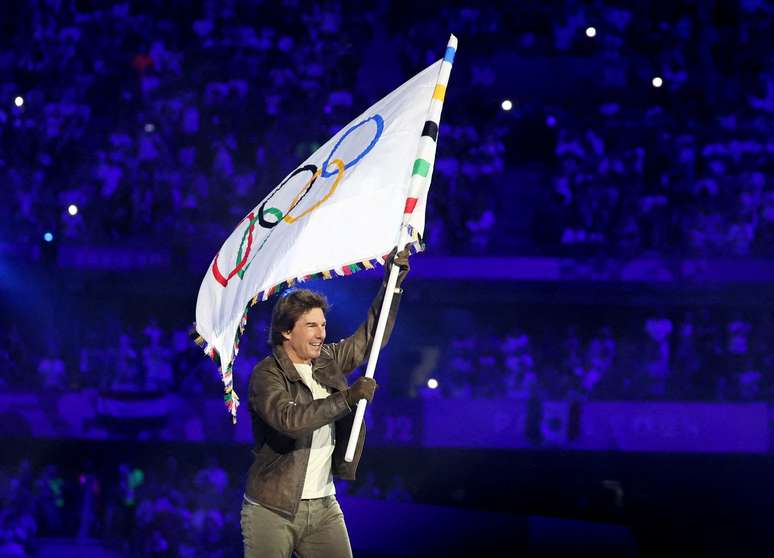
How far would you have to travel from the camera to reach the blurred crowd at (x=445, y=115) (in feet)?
42.0

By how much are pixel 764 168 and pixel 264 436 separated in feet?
34.4

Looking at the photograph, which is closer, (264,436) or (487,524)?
(264,436)

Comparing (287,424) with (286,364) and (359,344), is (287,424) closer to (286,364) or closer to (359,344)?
(286,364)

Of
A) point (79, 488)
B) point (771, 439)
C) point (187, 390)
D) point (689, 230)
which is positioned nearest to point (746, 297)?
point (689, 230)

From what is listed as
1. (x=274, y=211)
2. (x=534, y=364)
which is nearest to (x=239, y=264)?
(x=274, y=211)

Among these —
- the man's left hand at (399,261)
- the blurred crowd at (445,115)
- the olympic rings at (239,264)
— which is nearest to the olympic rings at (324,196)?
the olympic rings at (239,264)

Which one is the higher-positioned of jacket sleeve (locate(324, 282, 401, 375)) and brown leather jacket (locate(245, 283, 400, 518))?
jacket sleeve (locate(324, 282, 401, 375))

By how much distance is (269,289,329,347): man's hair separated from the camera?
13.1 feet

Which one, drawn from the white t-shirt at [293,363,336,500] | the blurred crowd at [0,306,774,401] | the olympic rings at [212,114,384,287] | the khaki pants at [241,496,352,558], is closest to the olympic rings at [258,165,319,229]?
the olympic rings at [212,114,384,287]

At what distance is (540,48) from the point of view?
48.3 feet

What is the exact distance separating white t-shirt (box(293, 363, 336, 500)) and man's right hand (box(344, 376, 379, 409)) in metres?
0.29

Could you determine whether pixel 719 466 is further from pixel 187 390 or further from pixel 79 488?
pixel 79 488

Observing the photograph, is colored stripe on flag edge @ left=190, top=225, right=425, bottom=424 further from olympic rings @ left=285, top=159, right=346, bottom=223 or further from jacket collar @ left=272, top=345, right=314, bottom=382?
olympic rings @ left=285, top=159, right=346, bottom=223

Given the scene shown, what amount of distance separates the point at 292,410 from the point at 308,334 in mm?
346
